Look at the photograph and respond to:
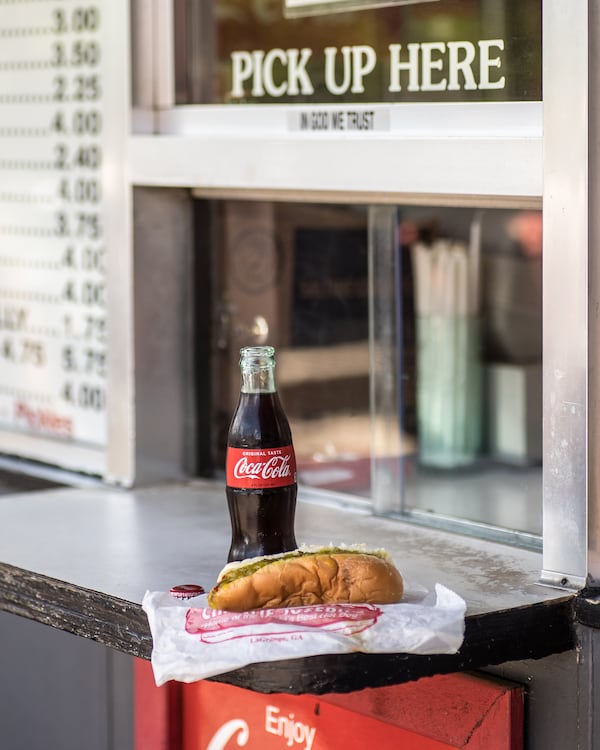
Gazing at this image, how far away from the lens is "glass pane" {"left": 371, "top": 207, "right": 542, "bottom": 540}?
8.55 feet

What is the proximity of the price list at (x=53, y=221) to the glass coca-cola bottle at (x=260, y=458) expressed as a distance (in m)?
1.07

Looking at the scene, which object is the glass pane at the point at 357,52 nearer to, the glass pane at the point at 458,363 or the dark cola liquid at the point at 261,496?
the glass pane at the point at 458,363

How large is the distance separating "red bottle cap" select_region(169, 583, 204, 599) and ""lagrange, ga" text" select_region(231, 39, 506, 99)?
3.20 feet

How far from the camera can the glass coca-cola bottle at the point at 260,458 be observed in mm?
1983

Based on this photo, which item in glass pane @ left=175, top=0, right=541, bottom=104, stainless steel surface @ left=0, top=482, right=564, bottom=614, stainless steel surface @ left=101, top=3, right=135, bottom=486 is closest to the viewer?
stainless steel surface @ left=0, top=482, right=564, bottom=614

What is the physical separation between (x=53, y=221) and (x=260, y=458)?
136 centimetres

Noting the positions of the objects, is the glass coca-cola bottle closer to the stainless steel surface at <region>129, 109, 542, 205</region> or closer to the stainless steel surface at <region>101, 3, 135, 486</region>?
the stainless steel surface at <region>129, 109, 542, 205</region>

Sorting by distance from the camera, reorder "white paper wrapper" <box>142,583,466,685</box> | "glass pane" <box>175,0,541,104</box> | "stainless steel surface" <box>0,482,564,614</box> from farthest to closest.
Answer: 1. "glass pane" <box>175,0,541,104</box>
2. "stainless steel surface" <box>0,482,564,614</box>
3. "white paper wrapper" <box>142,583,466,685</box>

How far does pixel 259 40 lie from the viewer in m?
2.69

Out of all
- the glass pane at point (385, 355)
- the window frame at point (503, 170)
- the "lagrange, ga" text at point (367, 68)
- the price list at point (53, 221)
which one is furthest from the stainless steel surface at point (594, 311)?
the price list at point (53, 221)

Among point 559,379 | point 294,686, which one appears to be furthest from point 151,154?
point 294,686

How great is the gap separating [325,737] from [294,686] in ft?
1.98

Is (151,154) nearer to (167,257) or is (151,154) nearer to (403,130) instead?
(167,257)

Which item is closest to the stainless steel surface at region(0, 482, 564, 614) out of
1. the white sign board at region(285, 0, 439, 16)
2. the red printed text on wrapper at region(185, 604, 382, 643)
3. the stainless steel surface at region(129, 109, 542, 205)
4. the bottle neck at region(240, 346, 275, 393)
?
the red printed text on wrapper at region(185, 604, 382, 643)
